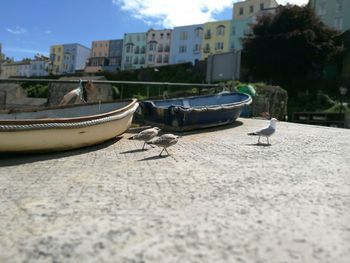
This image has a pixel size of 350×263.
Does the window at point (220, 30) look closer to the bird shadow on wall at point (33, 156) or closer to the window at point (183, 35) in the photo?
the window at point (183, 35)

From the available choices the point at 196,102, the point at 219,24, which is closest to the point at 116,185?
the point at 196,102

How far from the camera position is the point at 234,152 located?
7656mm

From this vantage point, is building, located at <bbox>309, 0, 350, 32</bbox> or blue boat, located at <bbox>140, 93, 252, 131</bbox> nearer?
blue boat, located at <bbox>140, 93, 252, 131</bbox>

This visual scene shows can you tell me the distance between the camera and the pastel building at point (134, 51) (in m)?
107

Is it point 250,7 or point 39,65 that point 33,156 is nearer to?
point 250,7

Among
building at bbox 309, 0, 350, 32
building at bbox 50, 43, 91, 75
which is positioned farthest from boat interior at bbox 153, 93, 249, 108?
building at bbox 50, 43, 91, 75

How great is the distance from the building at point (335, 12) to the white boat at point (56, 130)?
65.5 metres

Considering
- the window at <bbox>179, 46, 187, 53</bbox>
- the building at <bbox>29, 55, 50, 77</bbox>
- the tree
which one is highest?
the window at <bbox>179, 46, 187, 53</bbox>

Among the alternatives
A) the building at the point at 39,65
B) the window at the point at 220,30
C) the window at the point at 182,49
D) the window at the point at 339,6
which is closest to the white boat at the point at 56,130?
the window at the point at 339,6

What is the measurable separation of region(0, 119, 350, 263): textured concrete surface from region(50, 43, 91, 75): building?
12997cm

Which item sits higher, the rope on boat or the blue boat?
the blue boat

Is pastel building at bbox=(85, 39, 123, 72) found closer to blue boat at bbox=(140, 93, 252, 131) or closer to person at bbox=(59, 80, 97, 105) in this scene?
person at bbox=(59, 80, 97, 105)

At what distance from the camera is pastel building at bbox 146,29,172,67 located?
101000mm

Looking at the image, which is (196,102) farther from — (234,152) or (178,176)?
(178,176)
